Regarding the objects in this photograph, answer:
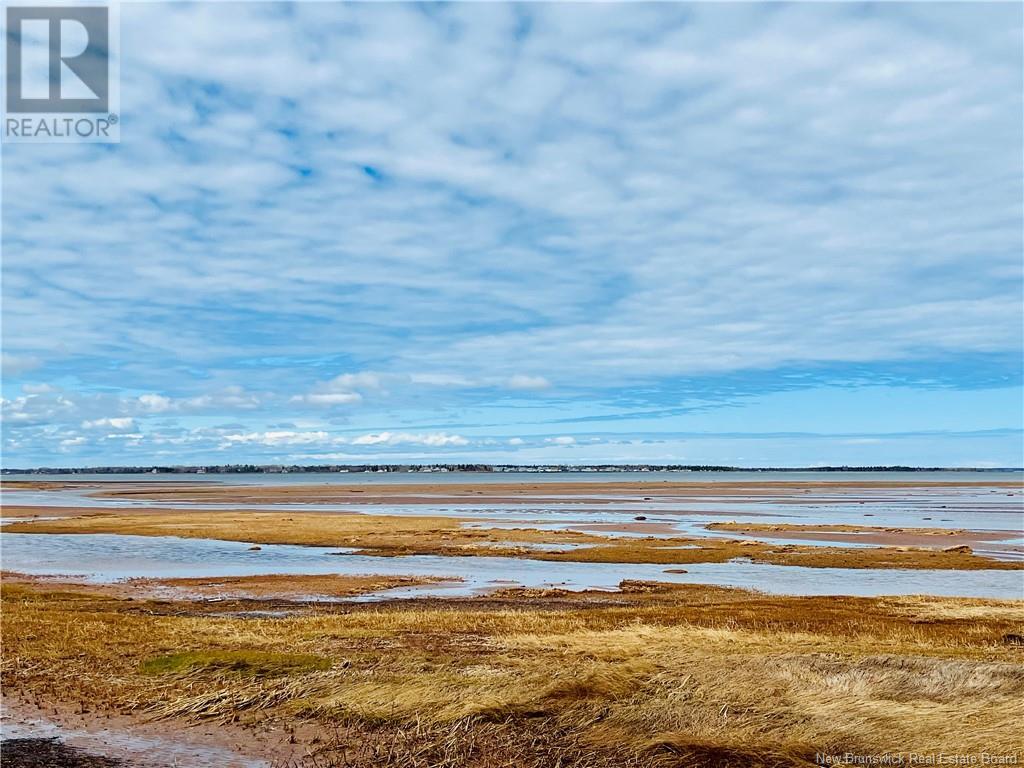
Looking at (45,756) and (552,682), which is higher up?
(552,682)

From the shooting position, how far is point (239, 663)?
1628cm

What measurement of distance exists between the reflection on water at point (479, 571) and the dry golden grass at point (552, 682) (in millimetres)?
10815

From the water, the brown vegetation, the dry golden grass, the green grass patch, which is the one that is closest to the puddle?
the dry golden grass

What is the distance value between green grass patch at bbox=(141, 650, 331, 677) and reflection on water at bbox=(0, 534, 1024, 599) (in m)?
14.8

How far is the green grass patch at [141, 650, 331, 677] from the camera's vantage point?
1592 cm

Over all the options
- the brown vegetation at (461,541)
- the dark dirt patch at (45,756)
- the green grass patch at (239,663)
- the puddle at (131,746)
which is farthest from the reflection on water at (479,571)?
the dark dirt patch at (45,756)

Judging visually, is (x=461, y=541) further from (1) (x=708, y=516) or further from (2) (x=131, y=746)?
(2) (x=131, y=746)

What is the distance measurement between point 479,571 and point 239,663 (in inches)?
921

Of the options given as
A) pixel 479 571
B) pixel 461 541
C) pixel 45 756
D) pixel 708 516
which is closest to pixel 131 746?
pixel 45 756

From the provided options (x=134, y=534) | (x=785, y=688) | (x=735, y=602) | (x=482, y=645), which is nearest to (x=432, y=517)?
(x=134, y=534)

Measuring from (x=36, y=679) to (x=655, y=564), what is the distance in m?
31.2

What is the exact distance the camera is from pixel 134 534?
59.6m

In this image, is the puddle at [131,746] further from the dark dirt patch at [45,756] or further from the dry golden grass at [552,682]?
the dry golden grass at [552,682]

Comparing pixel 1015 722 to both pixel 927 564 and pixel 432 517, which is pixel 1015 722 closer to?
pixel 927 564
